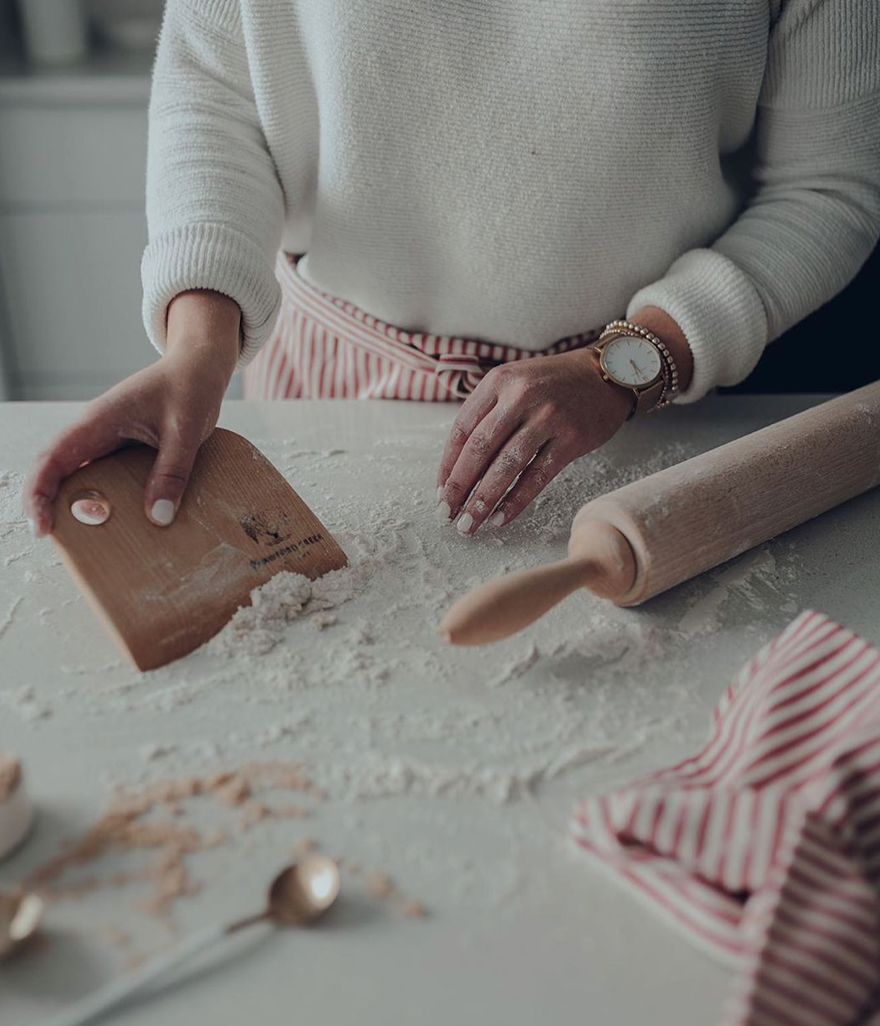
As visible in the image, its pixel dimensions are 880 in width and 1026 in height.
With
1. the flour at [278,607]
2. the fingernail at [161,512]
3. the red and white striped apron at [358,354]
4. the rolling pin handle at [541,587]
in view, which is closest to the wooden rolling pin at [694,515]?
the rolling pin handle at [541,587]

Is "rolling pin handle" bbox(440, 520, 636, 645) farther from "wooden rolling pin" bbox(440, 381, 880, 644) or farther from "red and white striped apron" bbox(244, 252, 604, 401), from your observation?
"red and white striped apron" bbox(244, 252, 604, 401)

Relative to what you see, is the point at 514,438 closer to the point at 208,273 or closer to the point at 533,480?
the point at 533,480

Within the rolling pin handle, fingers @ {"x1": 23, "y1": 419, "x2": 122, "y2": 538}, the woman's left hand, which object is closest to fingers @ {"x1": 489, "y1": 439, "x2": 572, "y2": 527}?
the woman's left hand

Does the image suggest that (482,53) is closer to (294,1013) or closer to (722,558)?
(722,558)

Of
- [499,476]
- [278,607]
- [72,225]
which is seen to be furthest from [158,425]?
[72,225]

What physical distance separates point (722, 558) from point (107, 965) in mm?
503

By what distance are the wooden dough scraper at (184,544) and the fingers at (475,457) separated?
0.38 feet

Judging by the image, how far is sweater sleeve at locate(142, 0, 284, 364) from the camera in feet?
2.88

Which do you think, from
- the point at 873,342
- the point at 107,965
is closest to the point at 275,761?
the point at 107,965

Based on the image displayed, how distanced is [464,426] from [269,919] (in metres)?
0.46

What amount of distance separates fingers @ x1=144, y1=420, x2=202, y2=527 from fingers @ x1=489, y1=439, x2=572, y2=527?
9.8 inches

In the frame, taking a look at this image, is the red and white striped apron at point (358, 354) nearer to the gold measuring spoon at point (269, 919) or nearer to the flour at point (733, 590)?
the flour at point (733, 590)

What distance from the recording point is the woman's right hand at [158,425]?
705 millimetres

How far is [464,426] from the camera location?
850 mm
